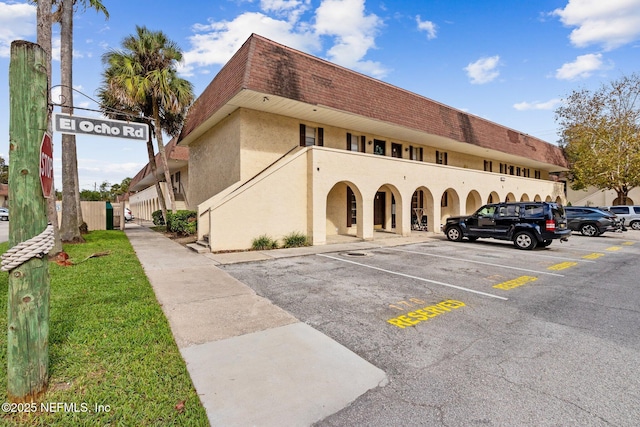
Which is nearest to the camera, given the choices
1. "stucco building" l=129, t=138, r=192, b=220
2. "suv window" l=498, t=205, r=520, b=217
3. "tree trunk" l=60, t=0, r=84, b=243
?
"tree trunk" l=60, t=0, r=84, b=243

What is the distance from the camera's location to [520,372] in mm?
3203

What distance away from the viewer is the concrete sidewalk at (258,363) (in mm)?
2613

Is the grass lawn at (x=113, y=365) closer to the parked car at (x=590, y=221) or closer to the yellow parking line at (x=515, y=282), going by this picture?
the yellow parking line at (x=515, y=282)

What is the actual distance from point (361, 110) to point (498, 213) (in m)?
7.32

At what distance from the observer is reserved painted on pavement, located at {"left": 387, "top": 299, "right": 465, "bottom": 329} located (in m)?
4.58

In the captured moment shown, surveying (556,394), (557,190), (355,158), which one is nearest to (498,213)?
(355,158)

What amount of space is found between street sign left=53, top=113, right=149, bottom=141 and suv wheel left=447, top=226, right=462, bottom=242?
13920 mm

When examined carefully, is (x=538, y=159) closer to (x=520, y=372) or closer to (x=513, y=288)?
(x=513, y=288)

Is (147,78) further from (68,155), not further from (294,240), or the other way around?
(294,240)

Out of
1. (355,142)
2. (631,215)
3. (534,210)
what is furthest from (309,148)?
(631,215)

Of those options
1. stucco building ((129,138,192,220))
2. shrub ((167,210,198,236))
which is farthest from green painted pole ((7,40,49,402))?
stucco building ((129,138,192,220))

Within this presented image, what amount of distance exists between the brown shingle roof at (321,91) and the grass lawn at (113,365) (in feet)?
26.7

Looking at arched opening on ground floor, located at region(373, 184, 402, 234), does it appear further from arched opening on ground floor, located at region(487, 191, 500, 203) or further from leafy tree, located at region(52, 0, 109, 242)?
leafy tree, located at region(52, 0, 109, 242)

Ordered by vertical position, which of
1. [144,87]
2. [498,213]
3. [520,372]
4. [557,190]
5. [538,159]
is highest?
[144,87]
